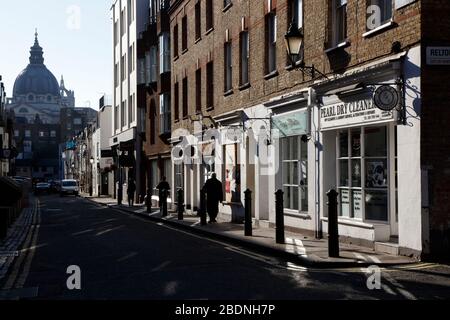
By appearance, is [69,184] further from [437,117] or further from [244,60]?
[437,117]

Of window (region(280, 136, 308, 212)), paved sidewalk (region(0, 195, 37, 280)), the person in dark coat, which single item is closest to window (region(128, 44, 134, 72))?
paved sidewalk (region(0, 195, 37, 280))

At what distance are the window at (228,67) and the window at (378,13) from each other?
1029 centimetres

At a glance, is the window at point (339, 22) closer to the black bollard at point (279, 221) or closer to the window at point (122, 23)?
the black bollard at point (279, 221)

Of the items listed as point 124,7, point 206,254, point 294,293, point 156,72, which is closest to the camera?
point 294,293

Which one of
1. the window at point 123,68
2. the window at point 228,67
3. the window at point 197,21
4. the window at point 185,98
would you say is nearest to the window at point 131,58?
the window at point 123,68

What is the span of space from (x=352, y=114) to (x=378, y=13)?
2.12m

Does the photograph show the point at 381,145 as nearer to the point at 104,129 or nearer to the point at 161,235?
the point at 161,235

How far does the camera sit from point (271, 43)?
20.0m

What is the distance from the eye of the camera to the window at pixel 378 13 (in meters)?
13.4

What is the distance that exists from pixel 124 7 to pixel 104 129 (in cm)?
1987

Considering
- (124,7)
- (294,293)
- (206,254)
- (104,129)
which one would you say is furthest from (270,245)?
A: (104,129)

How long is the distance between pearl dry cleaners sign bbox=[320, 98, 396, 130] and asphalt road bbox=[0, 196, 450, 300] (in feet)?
10.7

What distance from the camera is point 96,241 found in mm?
16344

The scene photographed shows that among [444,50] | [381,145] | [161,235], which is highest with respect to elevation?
[444,50]
